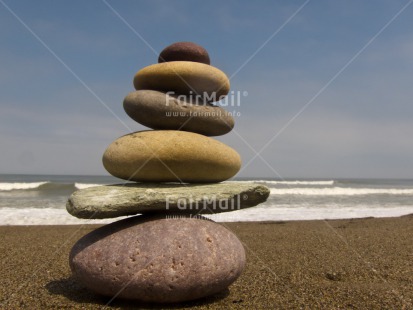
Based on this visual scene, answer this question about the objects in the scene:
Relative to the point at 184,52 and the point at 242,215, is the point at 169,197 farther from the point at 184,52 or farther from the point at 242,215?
the point at 242,215

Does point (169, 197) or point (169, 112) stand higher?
point (169, 112)

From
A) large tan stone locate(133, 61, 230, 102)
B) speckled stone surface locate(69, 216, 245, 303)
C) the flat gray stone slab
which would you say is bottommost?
speckled stone surface locate(69, 216, 245, 303)

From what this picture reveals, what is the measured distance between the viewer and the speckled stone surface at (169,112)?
558 cm

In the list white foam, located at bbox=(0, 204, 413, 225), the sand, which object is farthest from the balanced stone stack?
white foam, located at bbox=(0, 204, 413, 225)

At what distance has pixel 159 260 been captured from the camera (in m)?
4.34

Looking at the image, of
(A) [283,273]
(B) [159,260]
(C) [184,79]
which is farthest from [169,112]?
(A) [283,273]

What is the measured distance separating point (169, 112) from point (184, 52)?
1.07m

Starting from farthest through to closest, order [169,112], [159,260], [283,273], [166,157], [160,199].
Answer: [283,273] < [169,112] < [166,157] < [160,199] < [159,260]

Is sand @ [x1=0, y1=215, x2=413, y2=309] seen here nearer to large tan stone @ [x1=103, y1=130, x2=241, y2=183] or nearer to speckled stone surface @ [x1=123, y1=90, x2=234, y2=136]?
large tan stone @ [x1=103, y1=130, x2=241, y2=183]

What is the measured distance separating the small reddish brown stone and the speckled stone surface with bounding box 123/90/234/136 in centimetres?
69

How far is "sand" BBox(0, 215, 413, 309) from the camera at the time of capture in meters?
4.56

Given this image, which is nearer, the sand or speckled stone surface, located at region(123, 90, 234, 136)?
the sand

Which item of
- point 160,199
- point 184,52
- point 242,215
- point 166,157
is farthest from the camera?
point 242,215

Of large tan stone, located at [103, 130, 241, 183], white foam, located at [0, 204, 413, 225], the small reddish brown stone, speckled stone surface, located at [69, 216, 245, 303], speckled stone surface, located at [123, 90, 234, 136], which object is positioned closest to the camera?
speckled stone surface, located at [69, 216, 245, 303]
